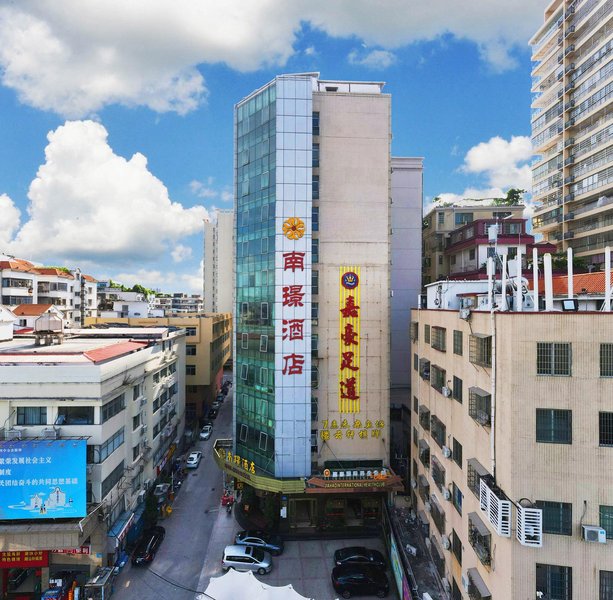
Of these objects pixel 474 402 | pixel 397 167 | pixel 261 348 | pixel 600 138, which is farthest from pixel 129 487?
pixel 600 138

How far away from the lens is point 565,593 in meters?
11.5

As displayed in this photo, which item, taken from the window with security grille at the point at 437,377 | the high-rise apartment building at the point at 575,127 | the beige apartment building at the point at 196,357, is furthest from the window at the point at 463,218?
the beige apartment building at the point at 196,357

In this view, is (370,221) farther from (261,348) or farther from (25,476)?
(25,476)

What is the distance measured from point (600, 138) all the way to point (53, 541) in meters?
52.9

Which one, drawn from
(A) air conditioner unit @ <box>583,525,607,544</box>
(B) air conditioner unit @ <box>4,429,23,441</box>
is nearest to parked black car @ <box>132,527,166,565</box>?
(B) air conditioner unit @ <box>4,429,23,441</box>

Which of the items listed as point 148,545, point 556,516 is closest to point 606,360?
point 556,516

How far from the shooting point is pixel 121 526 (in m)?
21.0

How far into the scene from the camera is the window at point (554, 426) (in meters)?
11.7

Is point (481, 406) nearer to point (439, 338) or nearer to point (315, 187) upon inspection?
point (439, 338)

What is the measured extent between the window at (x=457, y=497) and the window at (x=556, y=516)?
14.8ft

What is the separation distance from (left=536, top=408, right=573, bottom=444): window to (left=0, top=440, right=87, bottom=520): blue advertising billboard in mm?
19608

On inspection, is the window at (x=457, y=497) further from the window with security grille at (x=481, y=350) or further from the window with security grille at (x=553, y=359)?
the window with security grille at (x=553, y=359)

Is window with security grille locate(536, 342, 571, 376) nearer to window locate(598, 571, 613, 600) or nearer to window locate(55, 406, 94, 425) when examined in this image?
window locate(598, 571, 613, 600)

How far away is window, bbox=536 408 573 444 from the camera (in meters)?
11.7
